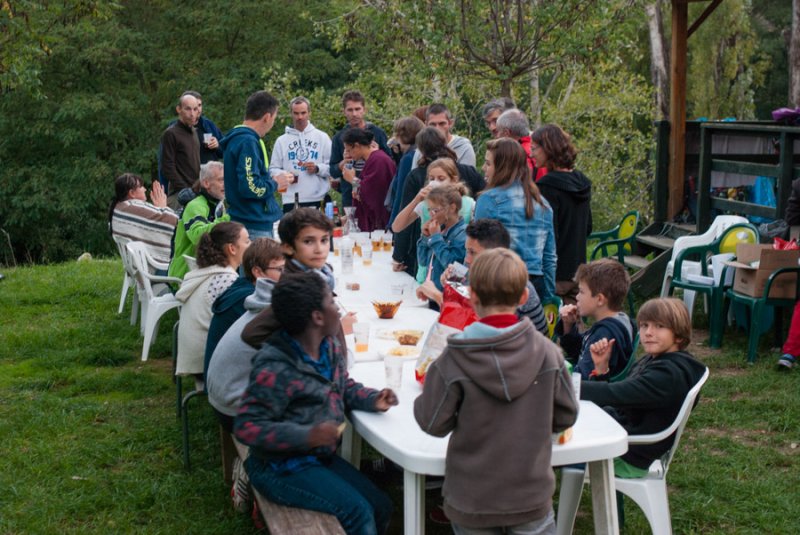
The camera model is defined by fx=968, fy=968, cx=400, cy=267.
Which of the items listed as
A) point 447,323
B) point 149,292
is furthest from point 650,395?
point 149,292

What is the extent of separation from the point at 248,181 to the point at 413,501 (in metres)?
3.72

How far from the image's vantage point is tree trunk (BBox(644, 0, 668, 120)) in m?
18.8

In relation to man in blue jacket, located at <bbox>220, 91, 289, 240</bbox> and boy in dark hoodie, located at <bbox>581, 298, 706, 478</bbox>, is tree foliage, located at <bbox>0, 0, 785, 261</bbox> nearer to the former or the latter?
man in blue jacket, located at <bbox>220, 91, 289, 240</bbox>

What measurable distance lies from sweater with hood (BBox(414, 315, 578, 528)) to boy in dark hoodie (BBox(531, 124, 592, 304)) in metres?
3.07

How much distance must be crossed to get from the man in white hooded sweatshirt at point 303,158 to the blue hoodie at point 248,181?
1805 millimetres

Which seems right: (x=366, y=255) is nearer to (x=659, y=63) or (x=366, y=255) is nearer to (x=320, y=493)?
(x=320, y=493)

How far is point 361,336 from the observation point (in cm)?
412

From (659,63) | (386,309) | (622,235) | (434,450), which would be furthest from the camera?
(659,63)

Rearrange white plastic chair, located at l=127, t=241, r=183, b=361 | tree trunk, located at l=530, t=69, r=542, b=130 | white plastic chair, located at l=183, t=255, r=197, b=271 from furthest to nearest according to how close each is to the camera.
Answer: tree trunk, located at l=530, t=69, r=542, b=130 < white plastic chair, located at l=127, t=241, r=183, b=361 < white plastic chair, located at l=183, t=255, r=197, b=271

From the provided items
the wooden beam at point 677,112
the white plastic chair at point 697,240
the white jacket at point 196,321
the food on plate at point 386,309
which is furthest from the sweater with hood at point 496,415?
the wooden beam at point 677,112

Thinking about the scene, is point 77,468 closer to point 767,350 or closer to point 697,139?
point 767,350

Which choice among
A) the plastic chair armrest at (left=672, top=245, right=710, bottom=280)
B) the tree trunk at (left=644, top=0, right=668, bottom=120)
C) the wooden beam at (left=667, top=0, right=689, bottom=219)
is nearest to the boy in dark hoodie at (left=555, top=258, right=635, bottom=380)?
the plastic chair armrest at (left=672, top=245, right=710, bottom=280)

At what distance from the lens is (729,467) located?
4980 mm

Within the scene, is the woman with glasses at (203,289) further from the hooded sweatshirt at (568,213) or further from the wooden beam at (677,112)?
the wooden beam at (677,112)
